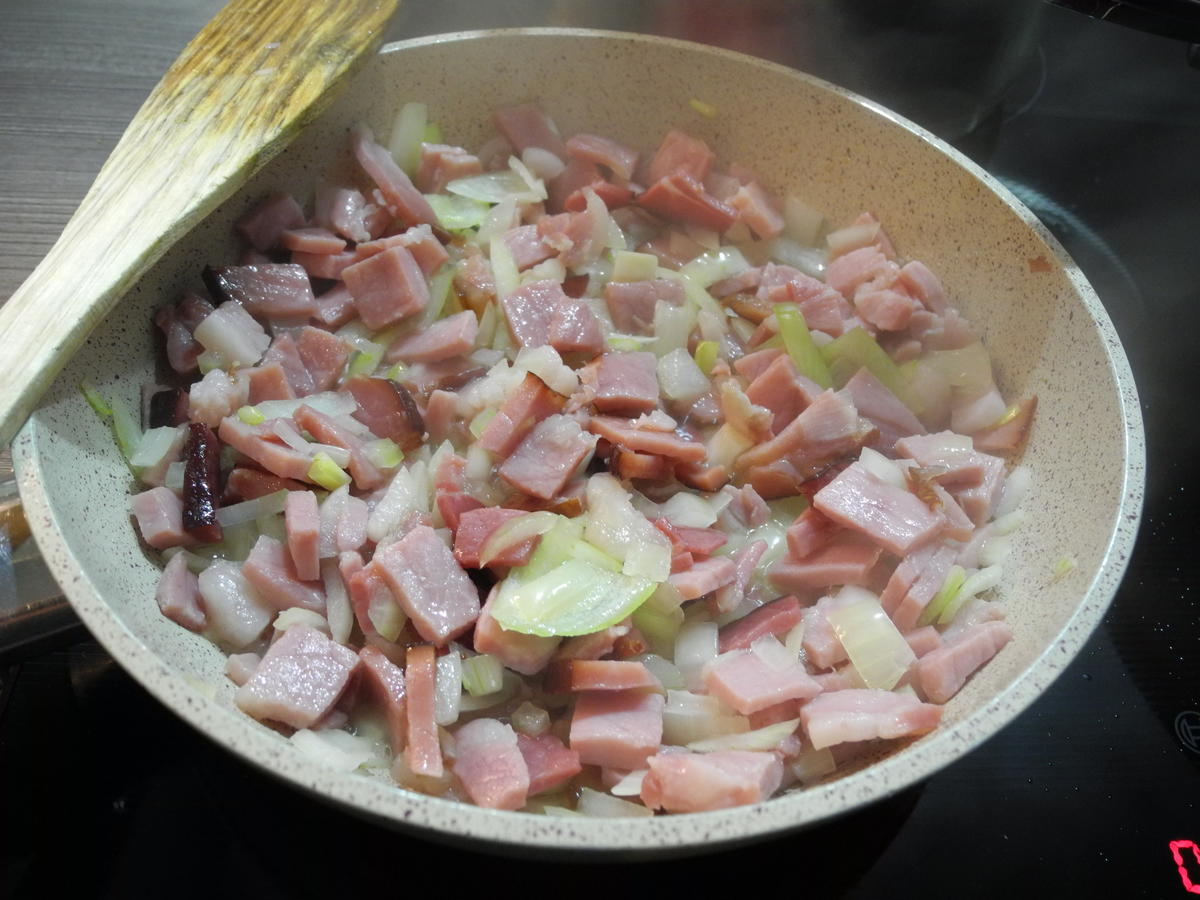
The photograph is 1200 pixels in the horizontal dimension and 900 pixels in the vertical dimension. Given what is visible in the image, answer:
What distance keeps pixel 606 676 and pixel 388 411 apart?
28.0 inches

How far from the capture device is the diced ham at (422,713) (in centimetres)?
133

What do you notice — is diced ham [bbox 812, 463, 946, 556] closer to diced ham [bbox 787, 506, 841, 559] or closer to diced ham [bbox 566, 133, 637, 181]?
diced ham [bbox 787, 506, 841, 559]

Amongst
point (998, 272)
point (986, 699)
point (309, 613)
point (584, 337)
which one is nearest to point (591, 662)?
point (309, 613)

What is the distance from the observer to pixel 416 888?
1.40 metres

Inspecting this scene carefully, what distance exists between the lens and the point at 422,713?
137 cm

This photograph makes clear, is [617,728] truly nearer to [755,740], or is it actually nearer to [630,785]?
[630,785]

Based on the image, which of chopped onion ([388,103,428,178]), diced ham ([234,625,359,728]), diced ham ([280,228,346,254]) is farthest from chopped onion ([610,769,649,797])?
chopped onion ([388,103,428,178])

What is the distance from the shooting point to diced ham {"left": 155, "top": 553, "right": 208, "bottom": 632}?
4.71ft

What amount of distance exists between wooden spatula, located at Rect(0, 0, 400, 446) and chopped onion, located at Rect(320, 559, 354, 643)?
53cm

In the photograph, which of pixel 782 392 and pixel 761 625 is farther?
pixel 782 392

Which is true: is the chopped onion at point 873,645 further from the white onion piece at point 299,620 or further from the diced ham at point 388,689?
the white onion piece at point 299,620

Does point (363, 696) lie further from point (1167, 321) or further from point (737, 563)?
point (1167, 321)

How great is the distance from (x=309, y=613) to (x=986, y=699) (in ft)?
3.61

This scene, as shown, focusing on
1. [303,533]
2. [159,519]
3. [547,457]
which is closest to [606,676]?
[547,457]
